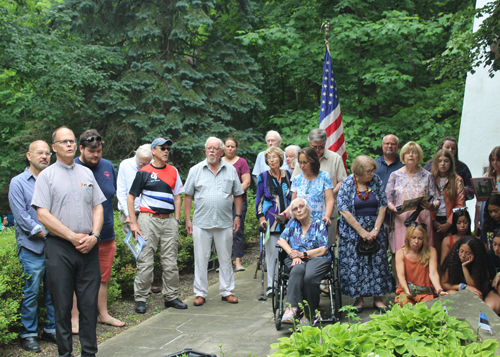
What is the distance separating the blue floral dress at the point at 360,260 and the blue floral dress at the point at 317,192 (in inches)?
8.2

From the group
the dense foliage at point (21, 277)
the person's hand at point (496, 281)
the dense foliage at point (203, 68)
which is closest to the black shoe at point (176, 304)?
the dense foliage at point (21, 277)

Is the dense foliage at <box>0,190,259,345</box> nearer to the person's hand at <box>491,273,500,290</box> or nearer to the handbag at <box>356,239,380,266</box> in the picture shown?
the handbag at <box>356,239,380,266</box>

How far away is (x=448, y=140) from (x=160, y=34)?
9.08m

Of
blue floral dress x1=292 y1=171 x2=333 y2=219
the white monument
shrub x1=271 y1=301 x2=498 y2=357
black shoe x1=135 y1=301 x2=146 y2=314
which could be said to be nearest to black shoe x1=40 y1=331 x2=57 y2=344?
black shoe x1=135 y1=301 x2=146 y2=314

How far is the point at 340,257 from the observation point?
17.2ft

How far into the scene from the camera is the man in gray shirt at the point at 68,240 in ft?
12.3

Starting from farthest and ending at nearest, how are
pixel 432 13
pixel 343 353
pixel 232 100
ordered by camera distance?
pixel 432 13
pixel 232 100
pixel 343 353

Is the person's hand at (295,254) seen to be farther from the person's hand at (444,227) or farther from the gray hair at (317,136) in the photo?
the person's hand at (444,227)

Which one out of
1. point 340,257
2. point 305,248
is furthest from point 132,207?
point 340,257

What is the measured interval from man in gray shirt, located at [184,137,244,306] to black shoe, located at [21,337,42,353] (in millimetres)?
1896

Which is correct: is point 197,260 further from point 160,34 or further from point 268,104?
point 268,104

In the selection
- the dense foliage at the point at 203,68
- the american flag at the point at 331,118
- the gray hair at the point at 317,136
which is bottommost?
the gray hair at the point at 317,136

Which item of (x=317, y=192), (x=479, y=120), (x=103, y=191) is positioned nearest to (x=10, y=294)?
(x=103, y=191)

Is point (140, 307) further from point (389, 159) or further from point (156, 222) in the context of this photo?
point (389, 159)
